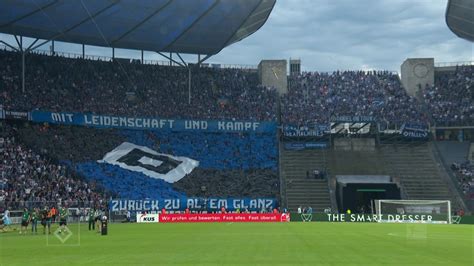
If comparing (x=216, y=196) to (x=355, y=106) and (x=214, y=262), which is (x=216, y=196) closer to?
(x=355, y=106)

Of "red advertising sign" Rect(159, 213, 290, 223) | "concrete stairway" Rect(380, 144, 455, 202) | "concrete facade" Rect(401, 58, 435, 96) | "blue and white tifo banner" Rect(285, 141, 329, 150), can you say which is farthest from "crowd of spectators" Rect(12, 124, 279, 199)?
"concrete facade" Rect(401, 58, 435, 96)

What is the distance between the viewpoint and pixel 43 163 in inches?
2351

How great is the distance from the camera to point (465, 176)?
70.2m

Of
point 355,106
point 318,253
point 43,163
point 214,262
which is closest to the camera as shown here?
point 214,262

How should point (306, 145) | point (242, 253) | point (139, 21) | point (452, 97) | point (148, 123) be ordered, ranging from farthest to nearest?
1. point (452, 97)
2. point (306, 145)
3. point (148, 123)
4. point (139, 21)
5. point (242, 253)

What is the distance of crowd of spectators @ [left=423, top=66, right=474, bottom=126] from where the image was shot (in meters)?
76.1

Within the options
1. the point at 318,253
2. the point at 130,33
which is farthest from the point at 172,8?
the point at 318,253

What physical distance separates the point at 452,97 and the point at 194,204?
37350 mm

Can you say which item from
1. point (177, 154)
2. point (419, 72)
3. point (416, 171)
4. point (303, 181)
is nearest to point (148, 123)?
point (177, 154)

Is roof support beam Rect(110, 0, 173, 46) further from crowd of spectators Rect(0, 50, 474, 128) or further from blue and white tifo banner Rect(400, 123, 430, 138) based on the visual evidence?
blue and white tifo banner Rect(400, 123, 430, 138)

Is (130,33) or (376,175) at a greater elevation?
(130,33)

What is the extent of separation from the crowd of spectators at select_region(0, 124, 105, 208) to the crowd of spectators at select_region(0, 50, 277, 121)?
226 inches

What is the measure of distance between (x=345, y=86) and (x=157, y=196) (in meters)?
32.9

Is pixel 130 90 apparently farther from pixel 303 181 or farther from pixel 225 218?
pixel 303 181
